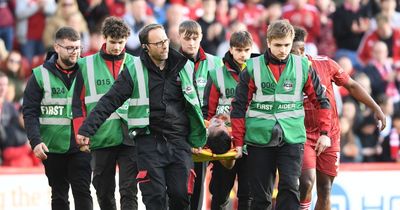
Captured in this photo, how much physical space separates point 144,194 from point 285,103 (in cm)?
164

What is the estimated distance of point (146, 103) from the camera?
11.5 metres

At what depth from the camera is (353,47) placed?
2136cm

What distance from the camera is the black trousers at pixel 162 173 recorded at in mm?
11336

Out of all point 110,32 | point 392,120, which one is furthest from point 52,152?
point 392,120

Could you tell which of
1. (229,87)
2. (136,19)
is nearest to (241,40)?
(229,87)

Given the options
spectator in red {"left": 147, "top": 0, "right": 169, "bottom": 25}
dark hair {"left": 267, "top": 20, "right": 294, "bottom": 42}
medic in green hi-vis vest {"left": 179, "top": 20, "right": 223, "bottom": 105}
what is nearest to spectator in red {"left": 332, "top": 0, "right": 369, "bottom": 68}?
spectator in red {"left": 147, "top": 0, "right": 169, "bottom": 25}

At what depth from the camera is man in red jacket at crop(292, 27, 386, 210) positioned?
41.5 feet

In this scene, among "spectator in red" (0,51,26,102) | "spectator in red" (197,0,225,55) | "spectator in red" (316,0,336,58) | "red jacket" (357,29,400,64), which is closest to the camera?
"spectator in red" (0,51,26,102)

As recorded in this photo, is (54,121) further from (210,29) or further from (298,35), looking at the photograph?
(210,29)

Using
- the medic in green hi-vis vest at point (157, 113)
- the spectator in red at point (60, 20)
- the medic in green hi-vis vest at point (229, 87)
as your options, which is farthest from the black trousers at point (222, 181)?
the spectator in red at point (60, 20)

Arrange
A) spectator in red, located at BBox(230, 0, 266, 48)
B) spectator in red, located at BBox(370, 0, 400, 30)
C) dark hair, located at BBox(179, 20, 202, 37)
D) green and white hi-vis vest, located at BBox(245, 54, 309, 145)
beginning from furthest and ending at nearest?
spectator in red, located at BBox(370, 0, 400, 30), spectator in red, located at BBox(230, 0, 266, 48), dark hair, located at BBox(179, 20, 202, 37), green and white hi-vis vest, located at BBox(245, 54, 309, 145)

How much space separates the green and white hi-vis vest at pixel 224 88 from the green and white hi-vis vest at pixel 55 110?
1527mm

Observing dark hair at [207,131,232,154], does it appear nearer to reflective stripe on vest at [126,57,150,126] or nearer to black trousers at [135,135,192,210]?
black trousers at [135,135,192,210]

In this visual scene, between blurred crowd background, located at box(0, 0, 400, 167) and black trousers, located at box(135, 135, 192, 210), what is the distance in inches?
250
